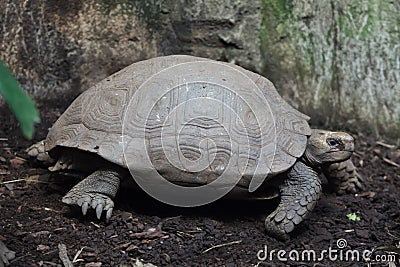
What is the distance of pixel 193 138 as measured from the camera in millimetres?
3297

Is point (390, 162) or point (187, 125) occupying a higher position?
point (187, 125)

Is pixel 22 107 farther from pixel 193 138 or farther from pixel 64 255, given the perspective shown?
pixel 193 138

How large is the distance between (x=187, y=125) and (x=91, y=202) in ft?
2.19

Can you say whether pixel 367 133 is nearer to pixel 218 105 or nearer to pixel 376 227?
pixel 376 227

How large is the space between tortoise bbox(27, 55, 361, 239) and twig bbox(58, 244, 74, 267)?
1.08 feet

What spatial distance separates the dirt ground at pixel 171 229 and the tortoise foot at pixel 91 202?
0.07 m

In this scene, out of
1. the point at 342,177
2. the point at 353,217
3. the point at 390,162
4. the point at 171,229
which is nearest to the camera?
the point at 171,229

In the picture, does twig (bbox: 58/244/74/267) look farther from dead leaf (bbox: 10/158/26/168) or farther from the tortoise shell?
dead leaf (bbox: 10/158/26/168)

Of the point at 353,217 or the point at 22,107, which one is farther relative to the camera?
the point at 353,217

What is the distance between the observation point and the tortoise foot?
3229mm

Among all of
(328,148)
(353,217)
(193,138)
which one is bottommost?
(353,217)

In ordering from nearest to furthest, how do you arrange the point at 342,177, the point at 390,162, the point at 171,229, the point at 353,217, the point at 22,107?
the point at 22,107 < the point at 171,229 < the point at 353,217 < the point at 342,177 < the point at 390,162

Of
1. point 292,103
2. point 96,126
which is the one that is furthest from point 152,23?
point 96,126

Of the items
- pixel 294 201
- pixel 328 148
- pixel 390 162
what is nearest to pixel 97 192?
pixel 294 201
